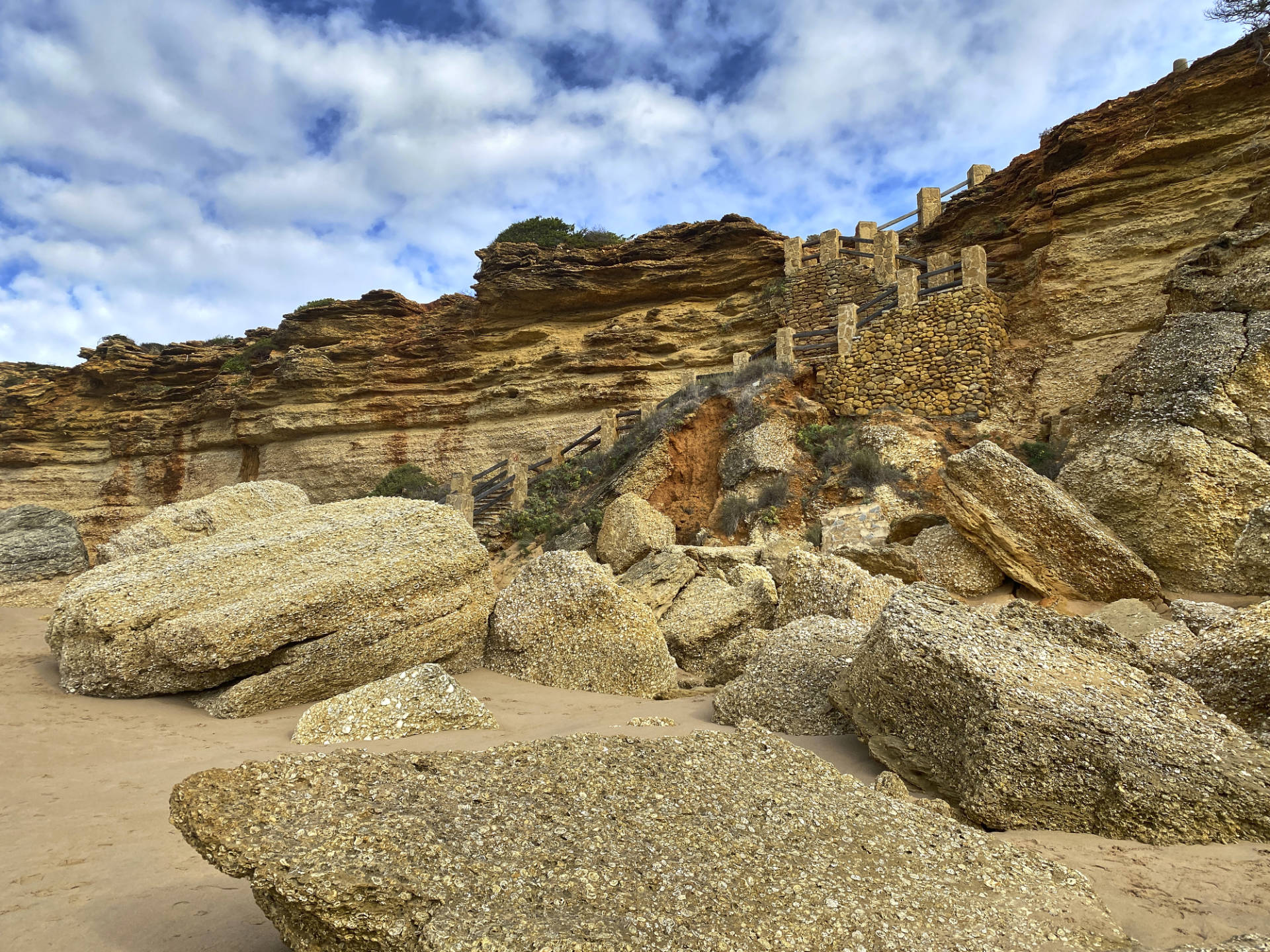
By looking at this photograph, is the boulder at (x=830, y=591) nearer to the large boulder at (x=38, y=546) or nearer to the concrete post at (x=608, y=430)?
the large boulder at (x=38, y=546)

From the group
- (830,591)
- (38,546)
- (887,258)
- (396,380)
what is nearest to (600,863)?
(830,591)

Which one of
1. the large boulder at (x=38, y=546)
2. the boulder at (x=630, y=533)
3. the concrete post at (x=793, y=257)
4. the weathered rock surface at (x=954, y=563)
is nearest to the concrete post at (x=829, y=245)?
the concrete post at (x=793, y=257)

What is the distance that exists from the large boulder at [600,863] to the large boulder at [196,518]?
19.8 ft

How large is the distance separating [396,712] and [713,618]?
407cm

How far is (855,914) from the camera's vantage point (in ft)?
7.98

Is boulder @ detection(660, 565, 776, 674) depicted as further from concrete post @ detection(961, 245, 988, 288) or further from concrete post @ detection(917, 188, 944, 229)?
concrete post @ detection(917, 188, 944, 229)

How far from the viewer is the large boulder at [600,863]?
2219mm

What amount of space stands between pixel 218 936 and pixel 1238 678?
5.07 m

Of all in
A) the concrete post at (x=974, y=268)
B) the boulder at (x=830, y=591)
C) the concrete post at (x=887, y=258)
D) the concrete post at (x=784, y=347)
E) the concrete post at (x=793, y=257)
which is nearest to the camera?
the boulder at (x=830, y=591)

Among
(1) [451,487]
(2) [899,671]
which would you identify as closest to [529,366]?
(1) [451,487]

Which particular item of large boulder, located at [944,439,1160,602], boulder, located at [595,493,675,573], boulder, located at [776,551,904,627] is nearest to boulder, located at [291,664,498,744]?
boulder, located at [776,551,904,627]

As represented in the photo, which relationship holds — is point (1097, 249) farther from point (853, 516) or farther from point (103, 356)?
point (103, 356)

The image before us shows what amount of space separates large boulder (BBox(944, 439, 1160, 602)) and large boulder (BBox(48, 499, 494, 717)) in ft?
18.7

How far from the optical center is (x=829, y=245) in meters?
22.7
